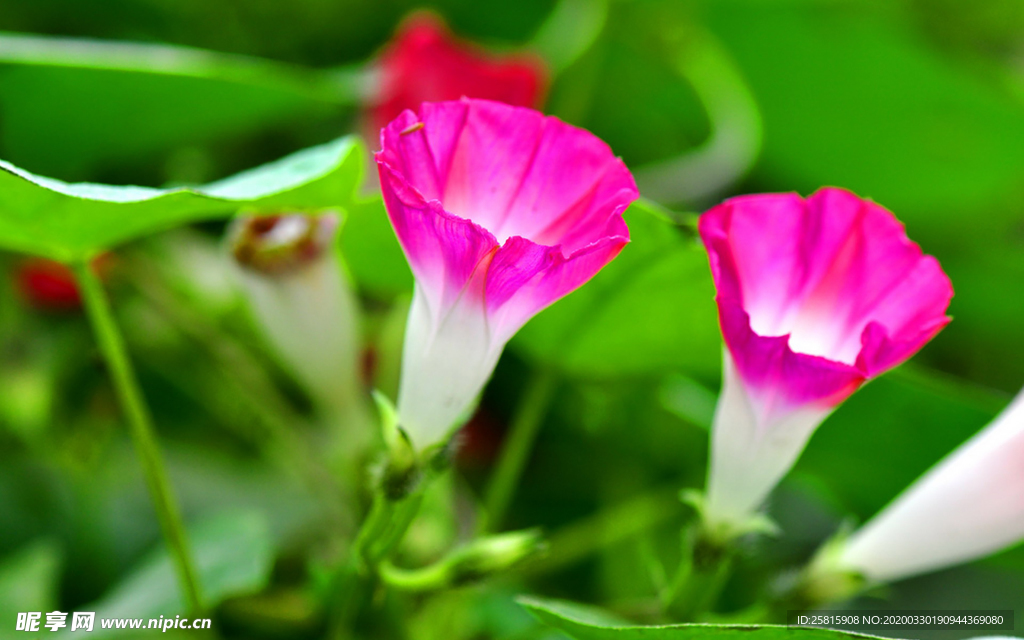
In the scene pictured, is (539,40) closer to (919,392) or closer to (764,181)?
(764,181)

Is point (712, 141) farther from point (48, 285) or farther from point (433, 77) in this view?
point (48, 285)

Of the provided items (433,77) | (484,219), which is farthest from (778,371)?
(433,77)

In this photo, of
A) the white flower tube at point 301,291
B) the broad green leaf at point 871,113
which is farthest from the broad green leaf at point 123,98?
the broad green leaf at point 871,113

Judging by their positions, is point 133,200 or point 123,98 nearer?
point 133,200

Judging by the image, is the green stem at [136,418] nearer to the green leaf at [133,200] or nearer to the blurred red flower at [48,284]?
the green leaf at [133,200]

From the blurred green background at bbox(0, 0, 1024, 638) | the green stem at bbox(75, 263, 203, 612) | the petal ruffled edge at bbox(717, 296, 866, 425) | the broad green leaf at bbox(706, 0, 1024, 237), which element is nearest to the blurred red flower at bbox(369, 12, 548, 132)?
the blurred green background at bbox(0, 0, 1024, 638)
